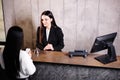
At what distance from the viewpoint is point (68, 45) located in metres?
4.62

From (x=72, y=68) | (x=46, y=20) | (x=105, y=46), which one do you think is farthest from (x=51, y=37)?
(x=105, y=46)

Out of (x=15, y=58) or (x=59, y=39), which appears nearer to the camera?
(x=15, y=58)

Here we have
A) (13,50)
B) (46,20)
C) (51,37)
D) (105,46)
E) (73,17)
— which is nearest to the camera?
(13,50)

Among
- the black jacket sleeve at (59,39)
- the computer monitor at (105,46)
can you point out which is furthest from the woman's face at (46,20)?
the computer monitor at (105,46)

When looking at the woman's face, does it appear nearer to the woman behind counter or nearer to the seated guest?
the woman behind counter

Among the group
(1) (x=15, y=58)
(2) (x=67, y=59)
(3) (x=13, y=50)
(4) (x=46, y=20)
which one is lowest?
(2) (x=67, y=59)

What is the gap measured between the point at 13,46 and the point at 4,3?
2.19 metres

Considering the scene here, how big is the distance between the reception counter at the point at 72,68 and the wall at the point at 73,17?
1.12 meters

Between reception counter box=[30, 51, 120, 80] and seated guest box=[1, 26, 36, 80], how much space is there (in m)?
0.42

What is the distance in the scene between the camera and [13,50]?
2.66m

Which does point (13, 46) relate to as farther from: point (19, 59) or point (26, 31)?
point (26, 31)

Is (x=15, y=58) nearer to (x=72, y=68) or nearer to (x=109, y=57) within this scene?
(x=72, y=68)

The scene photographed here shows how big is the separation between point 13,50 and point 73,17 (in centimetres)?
200

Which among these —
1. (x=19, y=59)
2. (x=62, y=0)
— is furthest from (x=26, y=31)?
(x=19, y=59)
